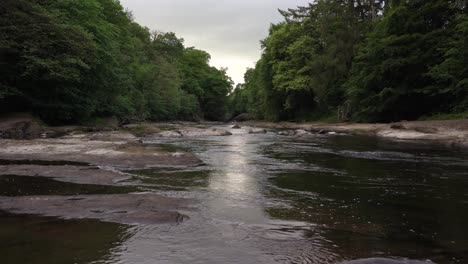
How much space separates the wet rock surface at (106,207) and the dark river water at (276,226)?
0.29m

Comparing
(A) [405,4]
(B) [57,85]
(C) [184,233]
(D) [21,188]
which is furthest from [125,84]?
(C) [184,233]

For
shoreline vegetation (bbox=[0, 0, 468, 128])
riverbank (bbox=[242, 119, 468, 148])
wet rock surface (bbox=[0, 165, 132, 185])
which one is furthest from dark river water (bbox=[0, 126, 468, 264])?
shoreline vegetation (bbox=[0, 0, 468, 128])

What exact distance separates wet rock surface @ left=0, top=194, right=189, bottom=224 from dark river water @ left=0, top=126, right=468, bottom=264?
0.29m

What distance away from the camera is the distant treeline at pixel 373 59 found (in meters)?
31.9

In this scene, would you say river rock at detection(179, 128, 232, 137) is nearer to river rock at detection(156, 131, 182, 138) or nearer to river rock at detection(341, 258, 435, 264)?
river rock at detection(156, 131, 182, 138)

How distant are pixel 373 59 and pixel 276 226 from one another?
111 ft

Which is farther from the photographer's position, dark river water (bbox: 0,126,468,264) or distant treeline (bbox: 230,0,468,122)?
distant treeline (bbox: 230,0,468,122)

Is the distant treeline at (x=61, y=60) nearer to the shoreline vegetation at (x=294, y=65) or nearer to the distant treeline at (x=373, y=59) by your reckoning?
the shoreline vegetation at (x=294, y=65)

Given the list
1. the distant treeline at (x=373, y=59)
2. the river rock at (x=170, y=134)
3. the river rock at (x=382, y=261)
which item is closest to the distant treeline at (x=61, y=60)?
the river rock at (x=170, y=134)

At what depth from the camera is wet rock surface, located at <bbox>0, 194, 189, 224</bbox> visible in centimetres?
672

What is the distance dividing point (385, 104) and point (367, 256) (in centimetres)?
3360

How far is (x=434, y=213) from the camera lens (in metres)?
7.39

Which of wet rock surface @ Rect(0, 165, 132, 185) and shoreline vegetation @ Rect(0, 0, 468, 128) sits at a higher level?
shoreline vegetation @ Rect(0, 0, 468, 128)

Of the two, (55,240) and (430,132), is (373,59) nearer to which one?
(430,132)
